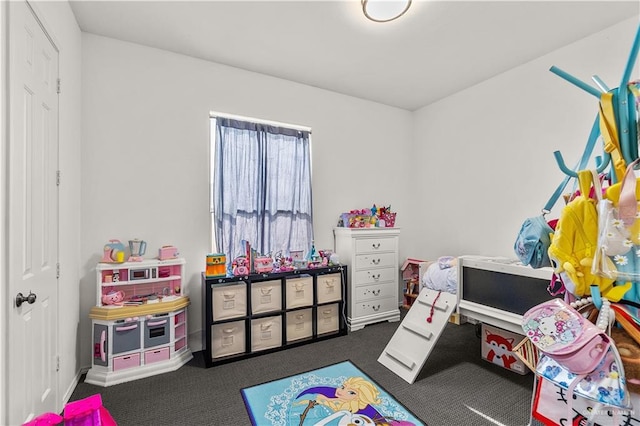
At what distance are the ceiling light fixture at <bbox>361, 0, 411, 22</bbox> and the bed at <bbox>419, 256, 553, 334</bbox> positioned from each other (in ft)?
6.67

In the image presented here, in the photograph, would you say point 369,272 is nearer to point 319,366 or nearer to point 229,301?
point 319,366

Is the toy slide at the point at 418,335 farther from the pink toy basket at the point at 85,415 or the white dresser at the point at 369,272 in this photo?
the pink toy basket at the point at 85,415

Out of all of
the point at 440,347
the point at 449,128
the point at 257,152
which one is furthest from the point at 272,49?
the point at 440,347

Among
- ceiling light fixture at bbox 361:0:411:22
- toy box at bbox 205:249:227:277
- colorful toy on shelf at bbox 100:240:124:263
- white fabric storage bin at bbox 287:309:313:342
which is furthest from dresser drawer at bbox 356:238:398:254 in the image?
colorful toy on shelf at bbox 100:240:124:263

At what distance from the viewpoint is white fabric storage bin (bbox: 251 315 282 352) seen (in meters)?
2.83

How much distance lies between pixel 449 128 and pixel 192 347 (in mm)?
3855

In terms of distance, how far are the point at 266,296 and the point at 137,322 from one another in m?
1.07

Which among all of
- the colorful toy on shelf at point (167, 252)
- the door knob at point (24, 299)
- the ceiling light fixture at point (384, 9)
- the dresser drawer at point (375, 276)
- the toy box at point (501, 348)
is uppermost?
the ceiling light fixture at point (384, 9)

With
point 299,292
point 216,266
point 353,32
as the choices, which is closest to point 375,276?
point 299,292

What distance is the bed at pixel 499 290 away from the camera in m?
2.10

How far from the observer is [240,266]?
2893 millimetres

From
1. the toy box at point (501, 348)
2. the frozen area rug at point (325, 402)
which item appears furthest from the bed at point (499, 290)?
the frozen area rug at point (325, 402)

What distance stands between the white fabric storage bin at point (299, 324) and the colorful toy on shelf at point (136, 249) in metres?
1.46

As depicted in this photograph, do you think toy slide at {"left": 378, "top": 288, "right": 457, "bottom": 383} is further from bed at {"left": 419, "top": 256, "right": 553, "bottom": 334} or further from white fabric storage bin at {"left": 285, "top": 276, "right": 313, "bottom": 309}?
white fabric storage bin at {"left": 285, "top": 276, "right": 313, "bottom": 309}
